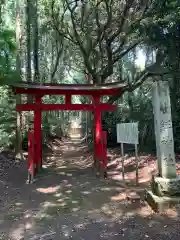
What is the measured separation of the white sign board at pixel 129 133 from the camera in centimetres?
766

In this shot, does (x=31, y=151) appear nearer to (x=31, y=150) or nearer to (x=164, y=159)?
(x=31, y=150)

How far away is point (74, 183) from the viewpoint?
9.08 meters

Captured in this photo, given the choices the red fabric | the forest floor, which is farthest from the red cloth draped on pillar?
the forest floor

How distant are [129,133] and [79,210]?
2.70 m

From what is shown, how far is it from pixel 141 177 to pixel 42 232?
204 inches

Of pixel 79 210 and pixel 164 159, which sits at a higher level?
pixel 164 159

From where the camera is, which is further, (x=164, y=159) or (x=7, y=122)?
(x=7, y=122)

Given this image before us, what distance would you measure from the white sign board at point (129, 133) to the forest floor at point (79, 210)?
1.35 meters

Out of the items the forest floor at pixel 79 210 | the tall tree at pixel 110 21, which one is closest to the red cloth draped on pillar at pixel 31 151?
the forest floor at pixel 79 210

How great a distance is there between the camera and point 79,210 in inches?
248

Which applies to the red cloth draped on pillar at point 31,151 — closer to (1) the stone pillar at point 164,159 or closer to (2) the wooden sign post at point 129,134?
(2) the wooden sign post at point 129,134

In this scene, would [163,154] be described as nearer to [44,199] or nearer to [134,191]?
[134,191]

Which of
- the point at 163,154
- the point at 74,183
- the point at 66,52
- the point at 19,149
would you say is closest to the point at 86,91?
the point at 74,183

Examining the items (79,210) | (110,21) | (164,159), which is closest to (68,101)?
(110,21)
